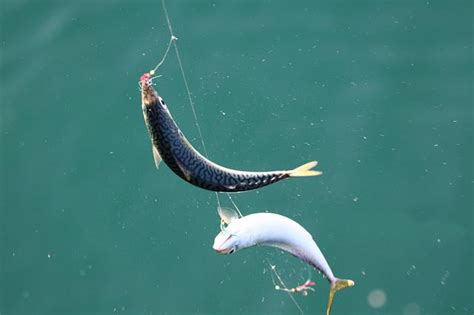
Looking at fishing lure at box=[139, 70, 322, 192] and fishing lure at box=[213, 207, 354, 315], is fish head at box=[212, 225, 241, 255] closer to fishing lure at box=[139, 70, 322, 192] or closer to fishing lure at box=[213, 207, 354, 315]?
fishing lure at box=[213, 207, 354, 315]

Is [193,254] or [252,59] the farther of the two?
[252,59]

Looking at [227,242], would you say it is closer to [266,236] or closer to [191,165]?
[266,236]

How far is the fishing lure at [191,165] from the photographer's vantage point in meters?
5.25

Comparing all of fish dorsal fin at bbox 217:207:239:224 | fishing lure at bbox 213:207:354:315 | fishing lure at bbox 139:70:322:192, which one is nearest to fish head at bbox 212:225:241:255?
fishing lure at bbox 213:207:354:315

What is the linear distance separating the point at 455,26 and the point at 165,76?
3021mm

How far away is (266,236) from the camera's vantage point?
5.60m

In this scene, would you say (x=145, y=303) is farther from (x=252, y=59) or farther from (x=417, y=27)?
(x=417, y=27)

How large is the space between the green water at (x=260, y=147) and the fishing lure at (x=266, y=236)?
3.76 ft

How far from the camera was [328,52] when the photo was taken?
7617 millimetres

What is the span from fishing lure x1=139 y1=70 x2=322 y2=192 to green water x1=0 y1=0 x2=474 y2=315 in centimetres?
179

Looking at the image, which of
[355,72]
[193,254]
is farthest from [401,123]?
[193,254]

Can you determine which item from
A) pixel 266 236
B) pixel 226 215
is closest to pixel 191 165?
pixel 226 215

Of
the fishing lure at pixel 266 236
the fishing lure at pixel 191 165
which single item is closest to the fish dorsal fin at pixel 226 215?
the fishing lure at pixel 266 236

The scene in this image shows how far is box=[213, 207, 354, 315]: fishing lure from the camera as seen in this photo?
18.0 ft
